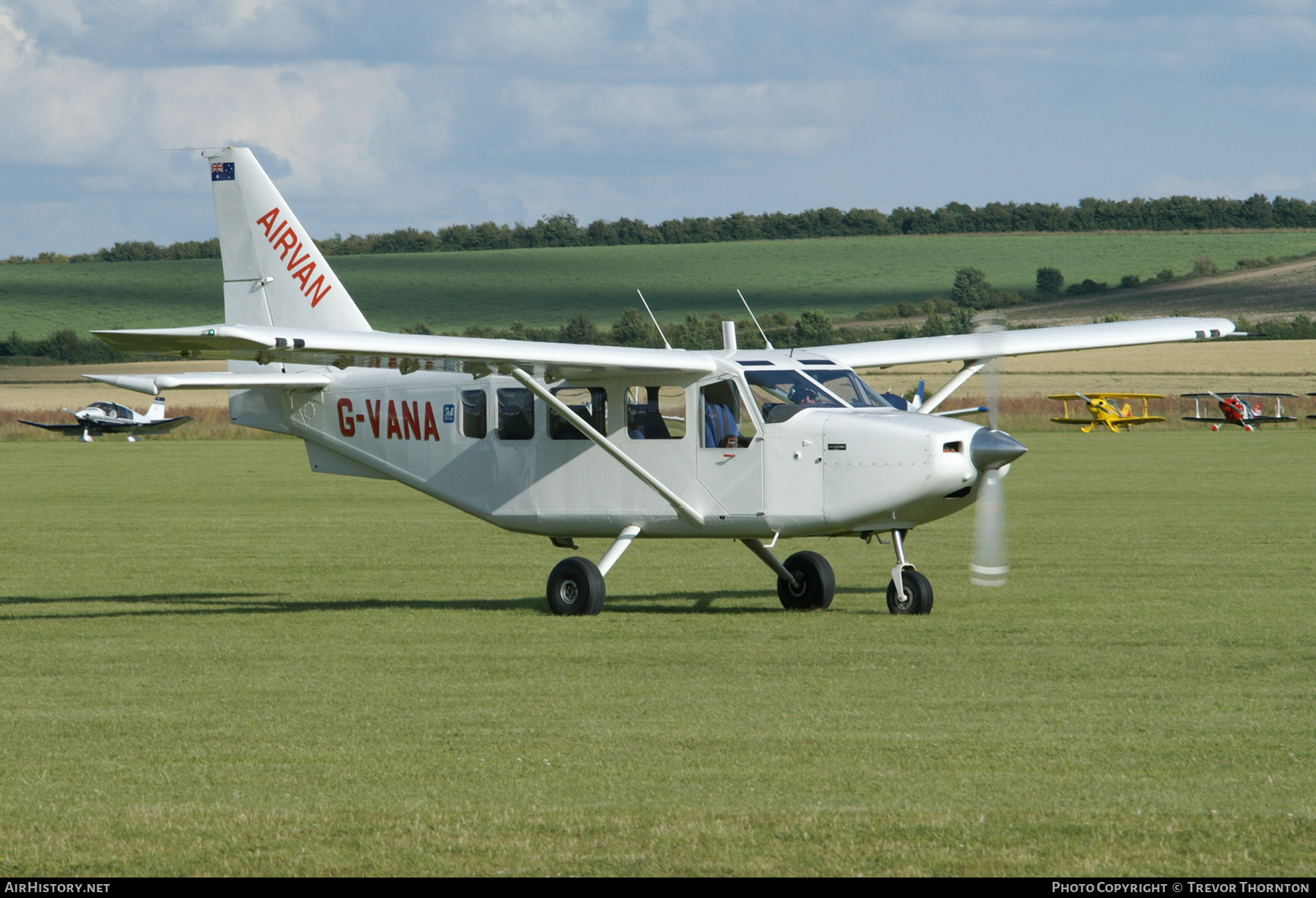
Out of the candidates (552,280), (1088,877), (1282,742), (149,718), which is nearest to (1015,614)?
(1282,742)

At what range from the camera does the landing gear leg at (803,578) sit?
579 inches

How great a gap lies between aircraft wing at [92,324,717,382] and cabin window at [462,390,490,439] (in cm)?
101

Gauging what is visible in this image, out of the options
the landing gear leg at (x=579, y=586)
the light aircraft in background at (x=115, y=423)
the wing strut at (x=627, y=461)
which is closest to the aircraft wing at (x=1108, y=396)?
the light aircraft in background at (x=115, y=423)

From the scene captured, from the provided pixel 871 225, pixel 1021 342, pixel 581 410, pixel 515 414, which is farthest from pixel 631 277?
pixel 581 410

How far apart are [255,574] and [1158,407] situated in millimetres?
53898

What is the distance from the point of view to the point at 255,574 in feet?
61.8

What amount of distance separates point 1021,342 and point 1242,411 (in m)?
45.7

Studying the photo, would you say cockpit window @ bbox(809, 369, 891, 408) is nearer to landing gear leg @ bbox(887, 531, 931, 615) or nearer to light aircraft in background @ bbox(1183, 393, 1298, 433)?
landing gear leg @ bbox(887, 531, 931, 615)

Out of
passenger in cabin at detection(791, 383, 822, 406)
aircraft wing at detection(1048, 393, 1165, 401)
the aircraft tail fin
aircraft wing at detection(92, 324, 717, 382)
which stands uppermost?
the aircraft tail fin

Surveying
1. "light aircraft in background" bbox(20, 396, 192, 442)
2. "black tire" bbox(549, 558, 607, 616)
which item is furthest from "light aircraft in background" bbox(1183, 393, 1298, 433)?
"black tire" bbox(549, 558, 607, 616)

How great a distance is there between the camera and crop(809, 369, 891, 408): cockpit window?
1438cm

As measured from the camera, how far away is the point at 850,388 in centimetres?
1446

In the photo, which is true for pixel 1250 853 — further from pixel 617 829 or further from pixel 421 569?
pixel 421 569

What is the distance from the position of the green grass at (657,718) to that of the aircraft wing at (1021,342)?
91.1 inches
